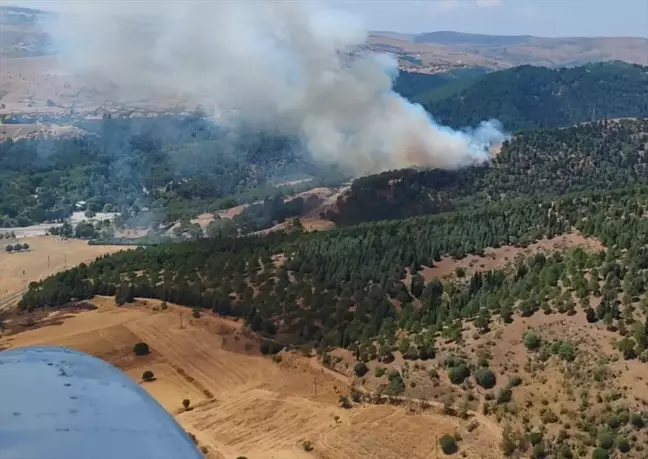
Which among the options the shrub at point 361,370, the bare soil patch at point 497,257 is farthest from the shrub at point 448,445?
the bare soil patch at point 497,257

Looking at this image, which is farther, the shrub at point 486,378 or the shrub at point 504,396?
the shrub at point 486,378

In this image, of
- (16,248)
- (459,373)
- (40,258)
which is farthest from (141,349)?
(16,248)

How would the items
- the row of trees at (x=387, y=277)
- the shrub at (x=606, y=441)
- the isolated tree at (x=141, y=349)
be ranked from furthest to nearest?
the isolated tree at (x=141, y=349)
the row of trees at (x=387, y=277)
the shrub at (x=606, y=441)

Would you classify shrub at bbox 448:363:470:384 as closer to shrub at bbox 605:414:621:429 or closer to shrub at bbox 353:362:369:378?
shrub at bbox 353:362:369:378

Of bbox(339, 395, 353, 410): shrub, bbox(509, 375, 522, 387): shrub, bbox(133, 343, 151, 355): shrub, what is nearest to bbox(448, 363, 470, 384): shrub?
bbox(509, 375, 522, 387): shrub

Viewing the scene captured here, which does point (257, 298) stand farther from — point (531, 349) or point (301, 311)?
point (531, 349)

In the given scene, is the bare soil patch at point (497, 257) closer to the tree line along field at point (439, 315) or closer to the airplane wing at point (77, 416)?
the tree line along field at point (439, 315)

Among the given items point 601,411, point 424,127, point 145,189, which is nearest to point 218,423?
point 601,411
